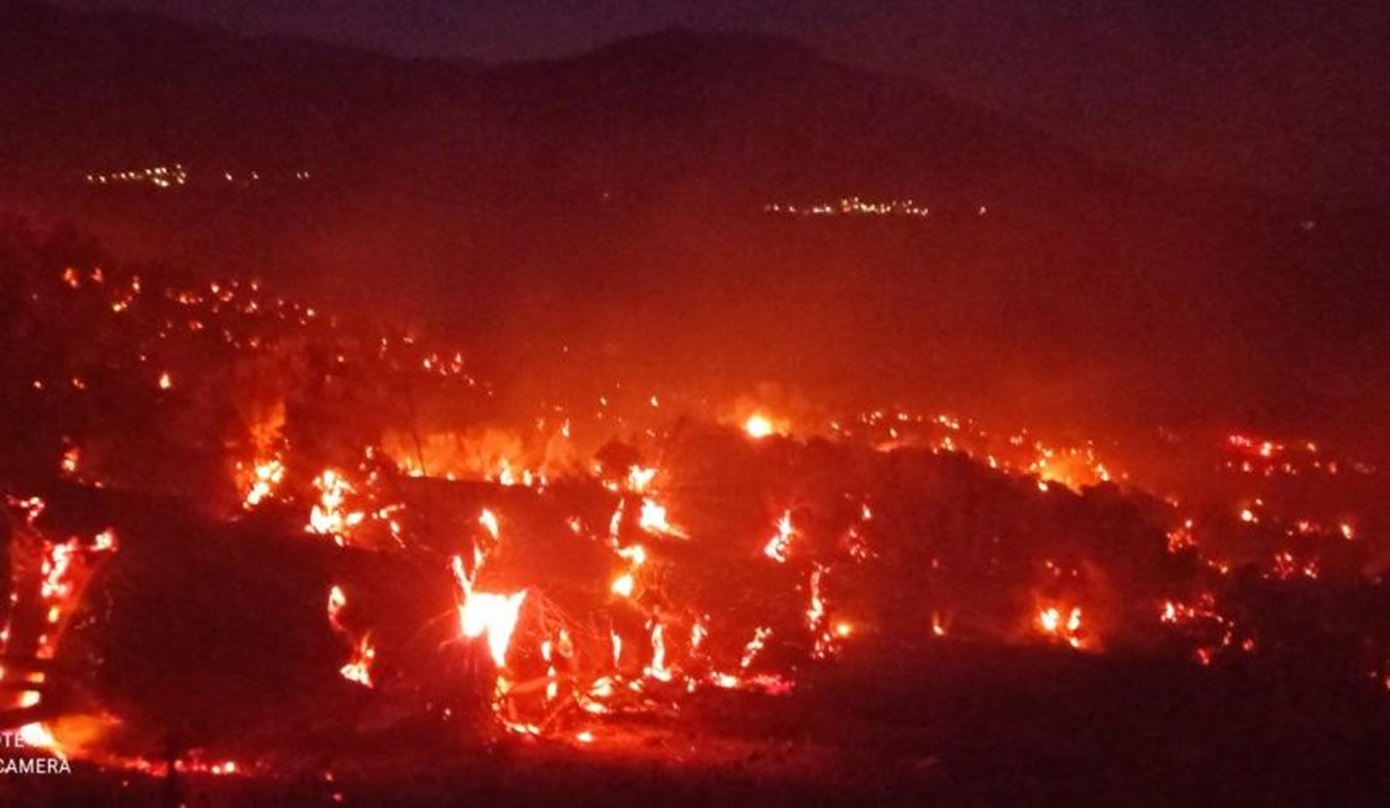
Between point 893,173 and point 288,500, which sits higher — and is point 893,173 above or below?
above

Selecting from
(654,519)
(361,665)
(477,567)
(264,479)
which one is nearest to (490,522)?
(477,567)

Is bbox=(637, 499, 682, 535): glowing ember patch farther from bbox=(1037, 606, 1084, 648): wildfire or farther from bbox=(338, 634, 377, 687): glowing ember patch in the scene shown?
bbox=(1037, 606, 1084, 648): wildfire

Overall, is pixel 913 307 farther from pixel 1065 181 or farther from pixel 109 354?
pixel 109 354

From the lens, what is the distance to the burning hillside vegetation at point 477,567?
10219 mm

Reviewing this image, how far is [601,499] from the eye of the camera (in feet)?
45.0

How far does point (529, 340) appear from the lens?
2230 cm

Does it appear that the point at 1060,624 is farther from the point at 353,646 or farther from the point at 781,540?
the point at 353,646

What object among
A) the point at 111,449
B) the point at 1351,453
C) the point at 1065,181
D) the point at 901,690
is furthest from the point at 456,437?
the point at 1065,181

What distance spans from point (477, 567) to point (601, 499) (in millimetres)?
1710

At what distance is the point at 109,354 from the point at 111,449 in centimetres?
87

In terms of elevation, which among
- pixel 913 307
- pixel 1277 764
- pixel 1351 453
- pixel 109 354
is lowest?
pixel 1277 764

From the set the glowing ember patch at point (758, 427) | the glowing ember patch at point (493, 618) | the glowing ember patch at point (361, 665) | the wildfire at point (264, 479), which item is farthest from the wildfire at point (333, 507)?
the glowing ember patch at point (758, 427)

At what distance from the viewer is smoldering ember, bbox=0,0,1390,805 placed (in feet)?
33.6

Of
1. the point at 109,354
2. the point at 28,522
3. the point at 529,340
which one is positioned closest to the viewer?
the point at 28,522
